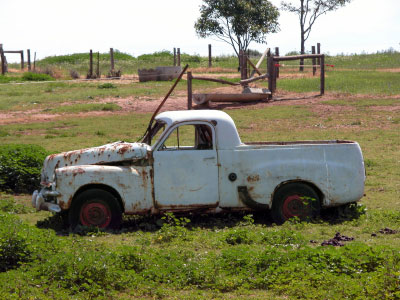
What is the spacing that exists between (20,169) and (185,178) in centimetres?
399

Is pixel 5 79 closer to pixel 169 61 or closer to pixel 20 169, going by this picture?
pixel 169 61

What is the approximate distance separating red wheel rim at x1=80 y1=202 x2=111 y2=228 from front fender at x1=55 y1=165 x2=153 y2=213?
226 millimetres

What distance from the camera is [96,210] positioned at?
849cm

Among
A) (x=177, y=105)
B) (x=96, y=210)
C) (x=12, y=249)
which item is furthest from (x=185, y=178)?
(x=177, y=105)

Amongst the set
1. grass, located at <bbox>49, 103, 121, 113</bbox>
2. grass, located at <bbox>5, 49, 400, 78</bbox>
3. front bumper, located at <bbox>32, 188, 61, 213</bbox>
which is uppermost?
grass, located at <bbox>5, 49, 400, 78</bbox>

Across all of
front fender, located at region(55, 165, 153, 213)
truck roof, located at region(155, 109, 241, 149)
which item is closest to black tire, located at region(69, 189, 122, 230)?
front fender, located at region(55, 165, 153, 213)

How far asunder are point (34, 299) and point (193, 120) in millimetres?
3831

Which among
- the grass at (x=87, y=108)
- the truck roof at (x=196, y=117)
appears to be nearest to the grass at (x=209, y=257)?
the truck roof at (x=196, y=117)

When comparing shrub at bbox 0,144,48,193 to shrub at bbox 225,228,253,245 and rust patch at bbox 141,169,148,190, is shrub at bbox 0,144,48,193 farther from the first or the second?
shrub at bbox 225,228,253,245

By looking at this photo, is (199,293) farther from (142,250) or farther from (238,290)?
(142,250)

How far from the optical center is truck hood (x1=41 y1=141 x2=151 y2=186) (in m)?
8.65

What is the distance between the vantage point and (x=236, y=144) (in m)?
8.76

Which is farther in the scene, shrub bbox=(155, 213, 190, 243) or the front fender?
the front fender

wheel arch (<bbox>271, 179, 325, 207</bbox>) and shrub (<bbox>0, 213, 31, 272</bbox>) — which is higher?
wheel arch (<bbox>271, 179, 325, 207</bbox>)
